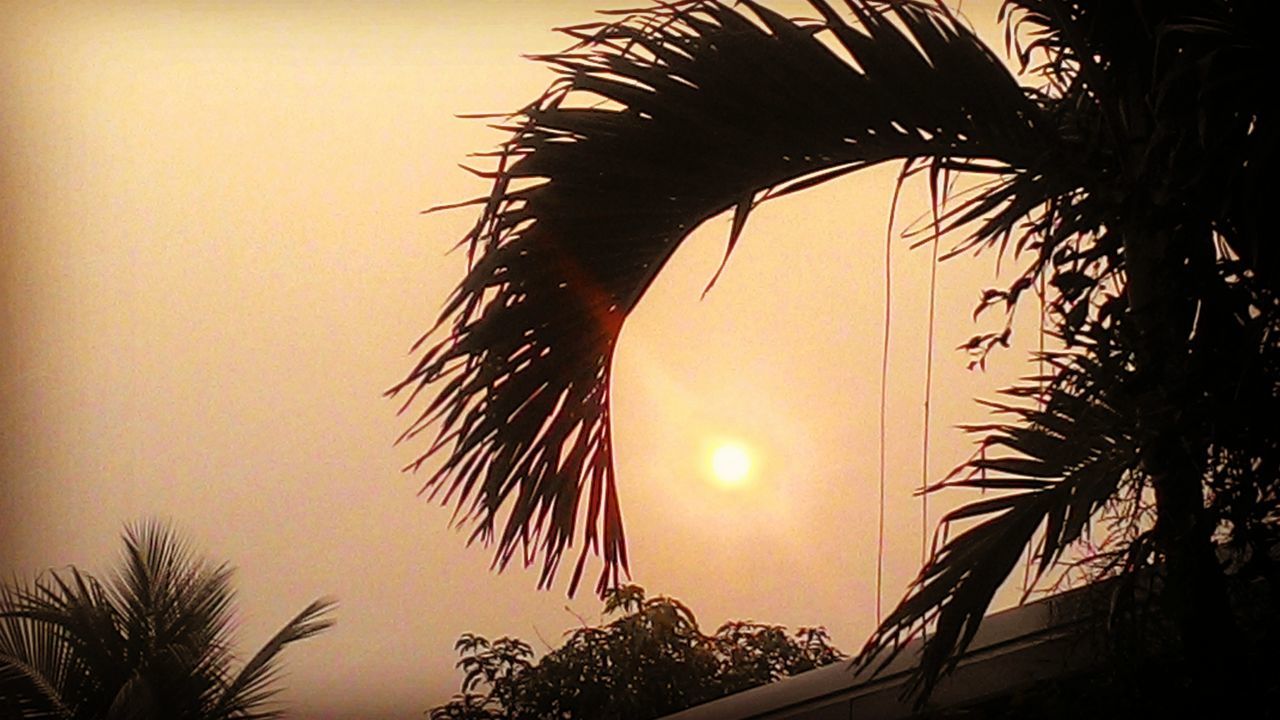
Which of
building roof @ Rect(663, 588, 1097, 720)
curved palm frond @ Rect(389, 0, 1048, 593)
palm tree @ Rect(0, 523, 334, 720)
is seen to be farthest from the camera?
palm tree @ Rect(0, 523, 334, 720)

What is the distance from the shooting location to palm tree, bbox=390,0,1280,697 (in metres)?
1.11

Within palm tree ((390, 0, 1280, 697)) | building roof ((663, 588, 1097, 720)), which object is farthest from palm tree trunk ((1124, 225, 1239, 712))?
building roof ((663, 588, 1097, 720))

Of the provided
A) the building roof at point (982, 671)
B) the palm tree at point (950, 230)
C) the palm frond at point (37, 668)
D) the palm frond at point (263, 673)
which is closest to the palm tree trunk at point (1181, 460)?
the palm tree at point (950, 230)

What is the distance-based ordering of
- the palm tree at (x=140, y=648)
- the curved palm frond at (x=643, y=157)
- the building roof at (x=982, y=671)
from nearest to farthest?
the curved palm frond at (x=643, y=157)
the building roof at (x=982, y=671)
the palm tree at (x=140, y=648)

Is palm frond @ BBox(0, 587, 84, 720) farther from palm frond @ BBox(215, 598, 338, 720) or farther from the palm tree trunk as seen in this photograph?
the palm tree trunk

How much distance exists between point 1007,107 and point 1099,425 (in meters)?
0.31

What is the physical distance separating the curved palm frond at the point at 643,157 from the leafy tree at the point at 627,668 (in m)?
2.54

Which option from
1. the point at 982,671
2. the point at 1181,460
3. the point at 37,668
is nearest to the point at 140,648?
the point at 37,668

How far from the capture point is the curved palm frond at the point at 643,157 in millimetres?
1227

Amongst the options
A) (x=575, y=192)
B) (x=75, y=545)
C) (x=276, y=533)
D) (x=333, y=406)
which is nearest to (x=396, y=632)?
(x=276, y=533)

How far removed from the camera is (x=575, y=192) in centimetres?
125

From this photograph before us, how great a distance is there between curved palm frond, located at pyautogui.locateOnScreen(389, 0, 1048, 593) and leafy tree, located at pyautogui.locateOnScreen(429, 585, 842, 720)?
2.54m

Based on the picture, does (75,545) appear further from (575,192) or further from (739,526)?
(575,192)

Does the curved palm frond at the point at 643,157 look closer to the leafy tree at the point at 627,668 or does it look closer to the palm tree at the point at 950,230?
the palm tree at the point at 950,230
